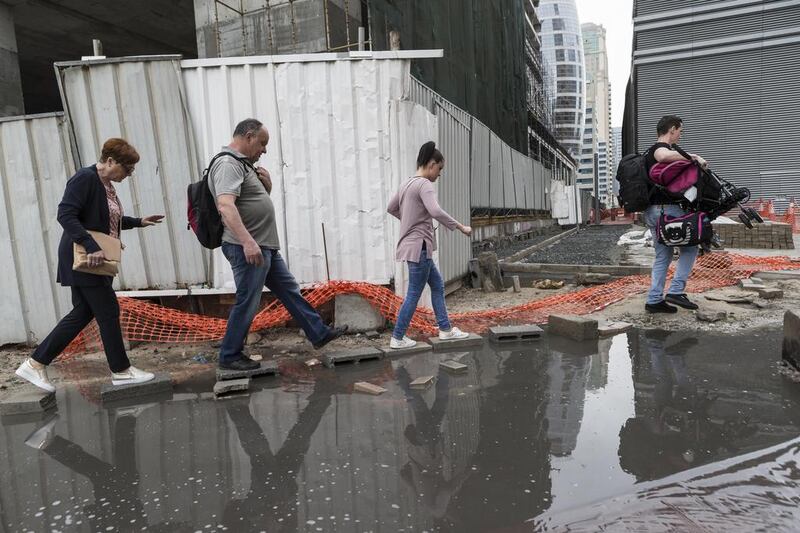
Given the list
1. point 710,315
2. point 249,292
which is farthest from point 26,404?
point 710,315

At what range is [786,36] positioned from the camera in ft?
58.0

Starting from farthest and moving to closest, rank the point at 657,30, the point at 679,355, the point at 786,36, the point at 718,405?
1. the point at 657,30
2. the point at 786,36
3. the point at 679,355
4. the point at 718,405

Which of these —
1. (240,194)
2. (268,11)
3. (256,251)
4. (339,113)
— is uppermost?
(268,11)

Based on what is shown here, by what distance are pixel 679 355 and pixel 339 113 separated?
386 cm

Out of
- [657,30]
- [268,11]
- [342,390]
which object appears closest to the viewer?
[342,390]

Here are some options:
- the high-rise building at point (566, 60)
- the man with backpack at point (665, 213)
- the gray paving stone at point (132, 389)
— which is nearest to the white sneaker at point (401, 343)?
the gray paving stone at point (132, 389)

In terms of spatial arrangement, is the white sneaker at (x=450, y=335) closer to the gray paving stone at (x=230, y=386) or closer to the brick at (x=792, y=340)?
the gray paving stone at (x=230, y=386)

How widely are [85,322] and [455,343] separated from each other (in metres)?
3.09

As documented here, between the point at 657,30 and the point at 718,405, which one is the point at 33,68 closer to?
the point at 718,405

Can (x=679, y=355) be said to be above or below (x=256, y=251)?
below

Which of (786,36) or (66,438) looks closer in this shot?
(66,438)

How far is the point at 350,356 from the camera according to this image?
4.41 m

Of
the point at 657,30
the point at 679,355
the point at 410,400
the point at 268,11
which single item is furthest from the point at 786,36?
the point at 410,400

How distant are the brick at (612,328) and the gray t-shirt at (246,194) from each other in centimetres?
320
